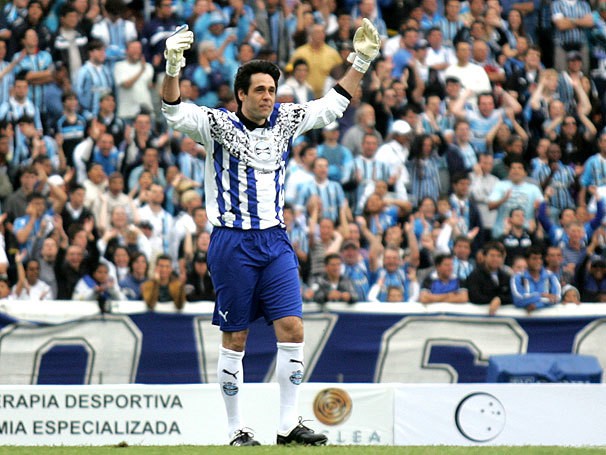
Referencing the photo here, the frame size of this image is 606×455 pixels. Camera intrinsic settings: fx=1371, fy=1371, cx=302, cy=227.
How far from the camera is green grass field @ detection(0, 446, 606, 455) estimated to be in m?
8.75

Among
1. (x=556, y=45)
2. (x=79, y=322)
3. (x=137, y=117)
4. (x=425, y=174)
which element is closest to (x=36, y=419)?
(x=79, y=322)


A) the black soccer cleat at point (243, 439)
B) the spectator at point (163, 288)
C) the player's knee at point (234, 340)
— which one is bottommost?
the spectator at point (163, 288)

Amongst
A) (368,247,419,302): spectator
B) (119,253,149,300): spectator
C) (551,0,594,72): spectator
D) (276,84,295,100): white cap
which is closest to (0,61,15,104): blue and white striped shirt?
(276,84,295,100): white cap

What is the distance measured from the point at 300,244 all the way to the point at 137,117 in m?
3.26

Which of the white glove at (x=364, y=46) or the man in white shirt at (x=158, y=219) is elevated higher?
the white glove at (x=364, y=46)

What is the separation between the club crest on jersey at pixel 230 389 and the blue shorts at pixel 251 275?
41 cm

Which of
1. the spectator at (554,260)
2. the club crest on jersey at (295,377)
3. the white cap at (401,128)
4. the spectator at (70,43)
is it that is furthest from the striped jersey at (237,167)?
the spectator at (70,43)

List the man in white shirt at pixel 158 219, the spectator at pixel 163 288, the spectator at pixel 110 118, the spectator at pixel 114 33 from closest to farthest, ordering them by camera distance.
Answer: the spectator at pixel 163 288 < the man in white shirt at pixel 158 219 < the spectator at pixel 110 118 < the spectator at pixel 114 33

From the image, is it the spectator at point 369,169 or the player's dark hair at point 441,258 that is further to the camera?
the spectator at point 369,169

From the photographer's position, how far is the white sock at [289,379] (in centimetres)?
947

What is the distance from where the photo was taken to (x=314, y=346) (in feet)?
49.3

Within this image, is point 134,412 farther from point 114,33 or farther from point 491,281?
point 114,33

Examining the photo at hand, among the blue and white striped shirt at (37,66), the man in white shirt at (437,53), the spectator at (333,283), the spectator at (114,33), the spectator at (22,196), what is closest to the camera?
the spectator at (333,283)

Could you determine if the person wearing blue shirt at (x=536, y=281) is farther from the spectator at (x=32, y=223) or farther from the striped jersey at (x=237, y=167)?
the striped jersey at (x=237, y=167)
